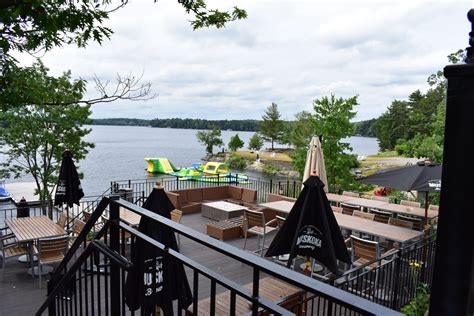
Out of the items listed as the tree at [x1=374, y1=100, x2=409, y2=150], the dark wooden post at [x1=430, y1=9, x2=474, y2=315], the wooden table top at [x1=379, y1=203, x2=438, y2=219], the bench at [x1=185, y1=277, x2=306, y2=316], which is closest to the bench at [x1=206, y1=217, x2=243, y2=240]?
the wooden table top at [x1=379, y1=203, x2=438, y2=219]

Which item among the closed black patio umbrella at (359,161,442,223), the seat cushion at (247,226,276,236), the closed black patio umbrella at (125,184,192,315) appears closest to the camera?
the closed black patio umbrella at (125,184,192,315)

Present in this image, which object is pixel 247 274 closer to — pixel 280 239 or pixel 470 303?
pixel 280 239

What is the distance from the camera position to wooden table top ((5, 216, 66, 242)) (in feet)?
21.0

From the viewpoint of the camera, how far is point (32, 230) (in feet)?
22.5

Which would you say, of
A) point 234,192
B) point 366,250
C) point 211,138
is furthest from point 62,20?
point 211,138

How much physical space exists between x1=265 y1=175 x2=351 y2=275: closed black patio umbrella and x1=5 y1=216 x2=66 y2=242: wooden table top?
4411 millimetres

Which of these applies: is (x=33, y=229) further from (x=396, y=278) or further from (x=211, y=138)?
(x=211, y=138)

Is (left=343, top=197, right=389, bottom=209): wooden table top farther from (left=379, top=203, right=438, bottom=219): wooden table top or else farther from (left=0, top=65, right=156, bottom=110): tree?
(left=0, top=65, right=156, bottom=110): tree

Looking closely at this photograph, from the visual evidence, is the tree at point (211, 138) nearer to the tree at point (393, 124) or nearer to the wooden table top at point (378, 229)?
the tree at point (393, 124)

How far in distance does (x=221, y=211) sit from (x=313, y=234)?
5836 millimetres

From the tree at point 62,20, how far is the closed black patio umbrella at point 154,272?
167 centimetres

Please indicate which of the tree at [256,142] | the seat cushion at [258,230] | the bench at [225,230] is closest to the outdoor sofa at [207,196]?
the bench at [225,230]

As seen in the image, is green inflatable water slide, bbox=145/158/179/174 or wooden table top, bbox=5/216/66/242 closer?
wooden table top, bbox=5/216/66/242

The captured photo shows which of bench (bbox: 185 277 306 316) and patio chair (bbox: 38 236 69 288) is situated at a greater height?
bench (bbox: 185 277 306 316)
